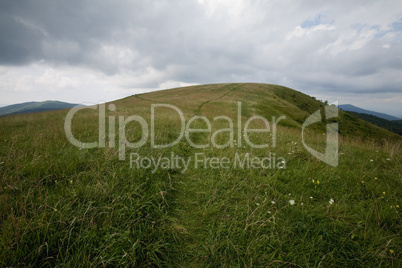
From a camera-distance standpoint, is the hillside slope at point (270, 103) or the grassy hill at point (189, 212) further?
the hillside slope at point (270, 103)

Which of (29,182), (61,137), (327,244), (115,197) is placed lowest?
(327,244)

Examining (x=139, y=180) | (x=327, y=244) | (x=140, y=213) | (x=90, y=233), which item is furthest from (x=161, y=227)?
(x=327, y=244)

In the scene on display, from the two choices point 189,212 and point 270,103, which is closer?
point 189,212

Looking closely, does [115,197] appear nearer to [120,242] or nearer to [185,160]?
[120,242]

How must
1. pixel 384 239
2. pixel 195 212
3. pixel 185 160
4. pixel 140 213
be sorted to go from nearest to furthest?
1. pixel 384 239
2. pixel 140 213
3. pixel 195 212
4. pixel 185 160

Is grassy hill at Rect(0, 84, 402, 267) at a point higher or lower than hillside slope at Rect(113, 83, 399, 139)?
lower

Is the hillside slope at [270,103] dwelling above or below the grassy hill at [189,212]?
above

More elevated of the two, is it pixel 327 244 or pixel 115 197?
pixel 115 197

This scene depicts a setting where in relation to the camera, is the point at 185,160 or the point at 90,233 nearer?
the point at 90,233

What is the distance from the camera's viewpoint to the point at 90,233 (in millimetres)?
2268

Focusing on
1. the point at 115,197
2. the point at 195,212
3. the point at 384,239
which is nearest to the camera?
the point at 384,239

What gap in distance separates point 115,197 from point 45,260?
3.66ft

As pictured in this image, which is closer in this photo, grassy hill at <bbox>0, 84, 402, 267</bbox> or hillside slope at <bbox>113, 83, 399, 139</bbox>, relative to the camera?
grassy hill at <bbox>0, 84, 402, 267</bbox>

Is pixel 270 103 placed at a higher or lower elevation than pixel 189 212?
higher
